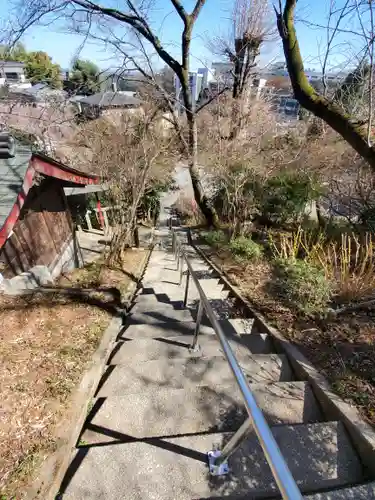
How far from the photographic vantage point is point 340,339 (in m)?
2.87

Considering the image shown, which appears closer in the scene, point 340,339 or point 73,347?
point 340,339

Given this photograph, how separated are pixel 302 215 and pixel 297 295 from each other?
6.06m

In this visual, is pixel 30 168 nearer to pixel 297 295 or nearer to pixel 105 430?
pixel 105 430

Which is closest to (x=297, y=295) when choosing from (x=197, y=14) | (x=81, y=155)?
(x=197, y=14)

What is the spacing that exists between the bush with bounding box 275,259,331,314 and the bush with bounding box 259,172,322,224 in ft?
15.6

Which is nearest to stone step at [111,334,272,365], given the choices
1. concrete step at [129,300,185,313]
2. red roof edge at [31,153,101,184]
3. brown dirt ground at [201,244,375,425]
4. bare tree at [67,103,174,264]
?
brown dirt ground at [201,244,375,425]

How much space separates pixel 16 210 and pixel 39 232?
3237 mm

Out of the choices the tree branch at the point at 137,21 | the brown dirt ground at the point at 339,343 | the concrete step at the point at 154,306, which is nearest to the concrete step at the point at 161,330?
the concrete step at the point at 154,306

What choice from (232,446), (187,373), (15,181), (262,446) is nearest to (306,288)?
(187,373)

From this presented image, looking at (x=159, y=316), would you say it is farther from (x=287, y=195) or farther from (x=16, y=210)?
(x=287, y=195)

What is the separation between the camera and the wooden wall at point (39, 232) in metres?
5.07

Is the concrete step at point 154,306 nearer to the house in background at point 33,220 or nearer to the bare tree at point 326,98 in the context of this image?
the house in background at point 33,220

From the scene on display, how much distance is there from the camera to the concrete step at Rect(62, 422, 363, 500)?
1.55m

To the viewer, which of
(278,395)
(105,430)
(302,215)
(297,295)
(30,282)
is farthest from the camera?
(302,215)
